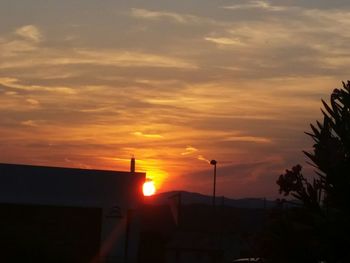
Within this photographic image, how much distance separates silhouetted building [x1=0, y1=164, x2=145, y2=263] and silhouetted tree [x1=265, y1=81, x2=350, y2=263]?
26.8 meters

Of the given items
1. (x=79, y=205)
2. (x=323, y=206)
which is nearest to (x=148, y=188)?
(x=79, y=205)

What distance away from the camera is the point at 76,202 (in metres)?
40.2

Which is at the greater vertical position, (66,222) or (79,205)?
(79,205)

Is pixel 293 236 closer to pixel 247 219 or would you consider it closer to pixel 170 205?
pixel 170 205

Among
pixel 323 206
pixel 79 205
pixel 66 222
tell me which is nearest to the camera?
pixel 323 206

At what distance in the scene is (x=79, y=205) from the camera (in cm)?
4019

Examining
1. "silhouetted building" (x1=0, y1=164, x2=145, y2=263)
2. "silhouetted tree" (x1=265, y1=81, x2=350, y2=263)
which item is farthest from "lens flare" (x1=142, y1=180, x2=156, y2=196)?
"silhouetted tree" (x1=265, y1=81, x2=350, y2=263)

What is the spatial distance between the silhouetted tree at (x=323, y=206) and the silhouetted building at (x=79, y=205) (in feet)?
87.8

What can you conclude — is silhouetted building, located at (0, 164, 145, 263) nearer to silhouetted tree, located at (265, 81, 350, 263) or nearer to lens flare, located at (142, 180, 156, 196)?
lens flare, located at (142, 180, 156, 196)

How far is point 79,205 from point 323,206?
29.3 meters

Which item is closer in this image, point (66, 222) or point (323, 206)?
point (323, 206)

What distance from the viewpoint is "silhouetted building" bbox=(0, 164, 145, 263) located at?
39.5 meters

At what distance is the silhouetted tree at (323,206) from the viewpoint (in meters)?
11.1

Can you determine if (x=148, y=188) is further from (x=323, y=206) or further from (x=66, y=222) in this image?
(x=323, y=206)
